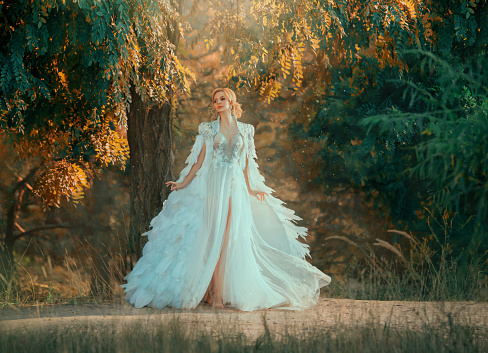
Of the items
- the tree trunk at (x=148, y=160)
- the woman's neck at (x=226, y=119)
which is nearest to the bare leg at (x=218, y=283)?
the woman's neck at (x=226, y=119)

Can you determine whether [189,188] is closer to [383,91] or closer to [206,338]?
[206,338]

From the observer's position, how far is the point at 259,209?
6758 millimetres

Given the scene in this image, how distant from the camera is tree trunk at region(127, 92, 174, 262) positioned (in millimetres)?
7875

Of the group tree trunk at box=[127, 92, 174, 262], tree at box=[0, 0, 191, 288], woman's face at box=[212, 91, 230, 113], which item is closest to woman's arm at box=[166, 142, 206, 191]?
woman's face at box=[212, 91, 230, 113]

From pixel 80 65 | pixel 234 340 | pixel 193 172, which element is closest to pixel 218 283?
pixel 193 172

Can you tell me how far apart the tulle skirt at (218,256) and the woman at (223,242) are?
0.4 inches

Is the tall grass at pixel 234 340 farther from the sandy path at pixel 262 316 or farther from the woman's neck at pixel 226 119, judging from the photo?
the woman's neck at pixel 226 119

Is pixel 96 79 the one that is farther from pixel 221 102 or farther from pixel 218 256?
pixel 218 256

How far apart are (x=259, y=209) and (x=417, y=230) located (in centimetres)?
696

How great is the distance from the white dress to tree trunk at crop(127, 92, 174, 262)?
1.23m

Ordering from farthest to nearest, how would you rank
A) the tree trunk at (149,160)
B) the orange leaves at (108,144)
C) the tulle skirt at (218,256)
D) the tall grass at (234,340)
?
the orange leaves at (108,144) → the tree trunk at (149,160) → the tulle skirt at (218,256) → the tall grass at (234,340)

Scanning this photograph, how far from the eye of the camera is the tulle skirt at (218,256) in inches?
243

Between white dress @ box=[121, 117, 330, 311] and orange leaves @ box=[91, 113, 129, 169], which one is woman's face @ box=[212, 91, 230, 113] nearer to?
white dress @ box=[121, 117, 330, 311]

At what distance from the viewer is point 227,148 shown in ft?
21.3
